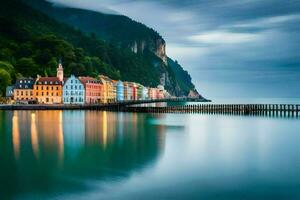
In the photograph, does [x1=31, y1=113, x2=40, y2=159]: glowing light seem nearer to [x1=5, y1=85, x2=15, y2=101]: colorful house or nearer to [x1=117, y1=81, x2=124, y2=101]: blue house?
[x1=5, y1=85, x2=15, y2=101]: colorful house

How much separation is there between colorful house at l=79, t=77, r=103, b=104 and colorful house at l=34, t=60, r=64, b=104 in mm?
6568

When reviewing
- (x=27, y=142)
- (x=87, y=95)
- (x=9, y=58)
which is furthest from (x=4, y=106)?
(x=27, y=142)

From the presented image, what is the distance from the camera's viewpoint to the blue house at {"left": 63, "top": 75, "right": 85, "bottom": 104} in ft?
356

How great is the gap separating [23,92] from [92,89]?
730 inches

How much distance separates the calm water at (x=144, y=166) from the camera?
67.9ft

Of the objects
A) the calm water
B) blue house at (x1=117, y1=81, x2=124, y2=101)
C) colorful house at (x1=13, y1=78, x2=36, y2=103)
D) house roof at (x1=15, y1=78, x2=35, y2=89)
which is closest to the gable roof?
house roof at (x1=15, y1=78, x2=35, y2=89)

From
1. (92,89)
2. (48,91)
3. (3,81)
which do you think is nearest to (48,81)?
(48,91)

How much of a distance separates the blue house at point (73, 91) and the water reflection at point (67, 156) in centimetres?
6109

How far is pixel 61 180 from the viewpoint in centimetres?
2244

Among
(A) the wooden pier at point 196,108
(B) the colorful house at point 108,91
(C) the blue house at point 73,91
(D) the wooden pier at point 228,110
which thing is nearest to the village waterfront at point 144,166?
(D) the wooden pier at point 228,110

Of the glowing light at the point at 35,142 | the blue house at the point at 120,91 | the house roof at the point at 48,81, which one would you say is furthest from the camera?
the blue house at the point at 120,91

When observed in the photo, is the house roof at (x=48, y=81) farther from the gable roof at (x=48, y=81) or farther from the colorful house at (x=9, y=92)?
the colorful house at (x=9, y=92)

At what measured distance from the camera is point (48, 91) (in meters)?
108

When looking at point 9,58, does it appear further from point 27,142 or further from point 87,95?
point 27,142
